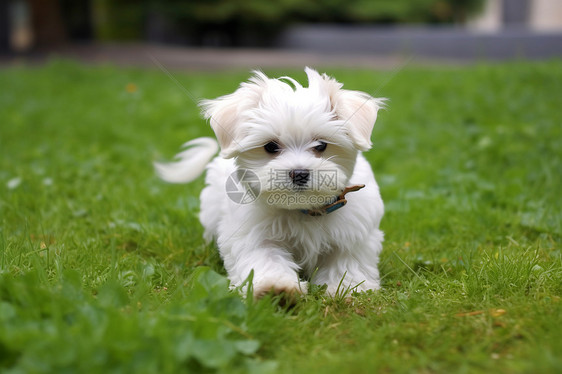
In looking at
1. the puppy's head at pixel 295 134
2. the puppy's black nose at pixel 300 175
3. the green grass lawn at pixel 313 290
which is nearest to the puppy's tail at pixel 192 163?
the green grass lawn at pixel 313 290

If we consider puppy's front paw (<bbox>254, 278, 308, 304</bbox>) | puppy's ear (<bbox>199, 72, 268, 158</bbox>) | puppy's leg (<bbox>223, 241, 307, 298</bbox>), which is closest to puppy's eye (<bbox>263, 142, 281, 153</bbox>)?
puppy's ear (<bbox>199, 72, 268, 158</bbox>)

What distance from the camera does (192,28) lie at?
1986cm

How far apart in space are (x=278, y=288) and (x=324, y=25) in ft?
59.3

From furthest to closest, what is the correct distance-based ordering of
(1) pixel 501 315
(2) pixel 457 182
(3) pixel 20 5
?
1. (3) pixel 20 5
2. (2) pixel 457 182
3. (1) pixel 501 315

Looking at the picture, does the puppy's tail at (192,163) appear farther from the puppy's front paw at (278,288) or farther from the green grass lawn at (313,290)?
the puppy's front paw at (278,288)

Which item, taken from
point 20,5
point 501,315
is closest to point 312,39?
point 20,5

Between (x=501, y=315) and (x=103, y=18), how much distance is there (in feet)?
83.9

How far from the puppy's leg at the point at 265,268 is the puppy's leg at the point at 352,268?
17 cm

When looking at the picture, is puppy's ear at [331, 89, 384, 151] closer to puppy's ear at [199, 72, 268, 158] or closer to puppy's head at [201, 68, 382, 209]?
puppy's head at [201, 68, 382, 209]

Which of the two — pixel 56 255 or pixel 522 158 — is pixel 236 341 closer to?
pixel 56 255

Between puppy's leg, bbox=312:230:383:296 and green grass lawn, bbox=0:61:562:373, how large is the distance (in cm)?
12

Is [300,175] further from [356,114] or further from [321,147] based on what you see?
[356,114]

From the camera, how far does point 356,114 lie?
2.65 meters

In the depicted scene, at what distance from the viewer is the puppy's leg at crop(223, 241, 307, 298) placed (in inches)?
93.7
